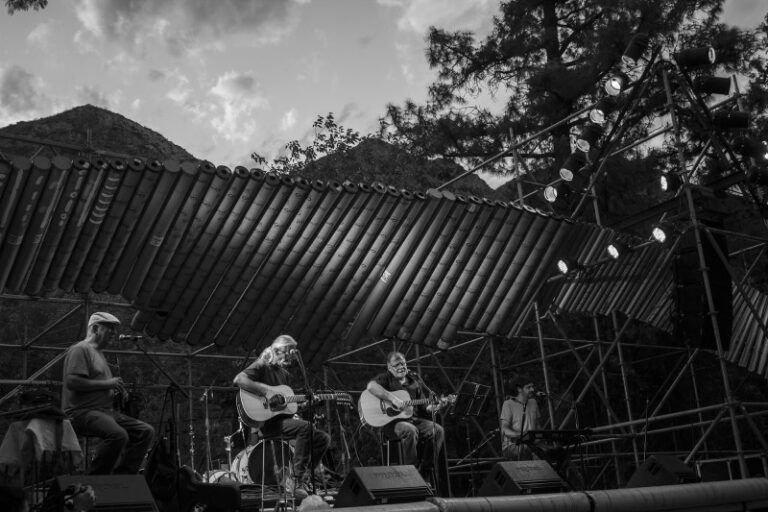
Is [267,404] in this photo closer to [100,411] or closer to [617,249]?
[100,411]

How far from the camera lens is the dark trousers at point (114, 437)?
7.04m

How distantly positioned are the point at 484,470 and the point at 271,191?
677 centimetres

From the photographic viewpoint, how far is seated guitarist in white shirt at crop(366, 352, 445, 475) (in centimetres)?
929

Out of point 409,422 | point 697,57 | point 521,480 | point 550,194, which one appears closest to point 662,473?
point 521,480

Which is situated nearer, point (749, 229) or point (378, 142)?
point (749, 229)

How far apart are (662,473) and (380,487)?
9.80 ft

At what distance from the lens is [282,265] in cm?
937

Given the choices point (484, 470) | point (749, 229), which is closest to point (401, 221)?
point (484, 470)

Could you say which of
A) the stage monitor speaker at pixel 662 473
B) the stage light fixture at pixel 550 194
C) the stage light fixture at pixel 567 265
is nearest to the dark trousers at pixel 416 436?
the stage monitor speaker at pixel 662 473

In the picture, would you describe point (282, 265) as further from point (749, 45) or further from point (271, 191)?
point (749, 45)

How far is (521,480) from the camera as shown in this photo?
288 inches

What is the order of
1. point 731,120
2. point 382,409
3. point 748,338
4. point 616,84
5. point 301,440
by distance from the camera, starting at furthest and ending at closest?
point 748,338, point 731,120, point 616,84, point 382,409, point 301,440

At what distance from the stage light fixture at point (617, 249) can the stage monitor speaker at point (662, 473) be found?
301 cm

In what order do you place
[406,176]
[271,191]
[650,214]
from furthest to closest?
[406,176] → [650,214] → [271,191]
